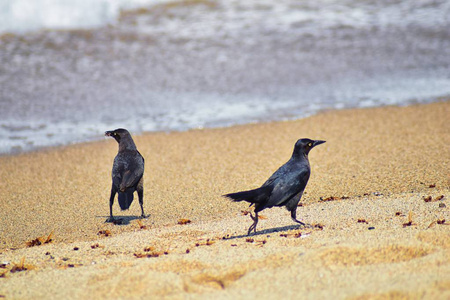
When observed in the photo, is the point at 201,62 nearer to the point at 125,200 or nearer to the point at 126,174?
the point at 126,174

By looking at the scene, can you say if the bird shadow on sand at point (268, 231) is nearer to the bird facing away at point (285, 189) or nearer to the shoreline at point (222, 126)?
the bird facing away at point (285, 189)

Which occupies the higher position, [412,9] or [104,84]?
[412,9]

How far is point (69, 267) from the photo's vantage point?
14.8 feet

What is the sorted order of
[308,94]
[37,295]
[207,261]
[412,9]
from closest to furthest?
[37,295]
[207,261]
[308,94]
[412,9]

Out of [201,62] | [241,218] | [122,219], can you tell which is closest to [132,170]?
[122,219]

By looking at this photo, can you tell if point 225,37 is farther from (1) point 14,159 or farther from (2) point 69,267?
(2) point 69,267

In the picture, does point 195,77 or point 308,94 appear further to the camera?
A: point 195,77

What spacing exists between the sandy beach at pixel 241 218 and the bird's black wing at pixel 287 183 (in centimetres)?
32

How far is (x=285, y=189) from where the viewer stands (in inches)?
206

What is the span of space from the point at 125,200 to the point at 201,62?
7499 millimetres

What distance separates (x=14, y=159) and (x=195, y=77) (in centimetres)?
493

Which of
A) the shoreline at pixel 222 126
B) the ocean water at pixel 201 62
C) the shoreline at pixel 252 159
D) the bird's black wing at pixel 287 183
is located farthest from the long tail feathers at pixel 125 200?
the ocean water at pixel 201 62

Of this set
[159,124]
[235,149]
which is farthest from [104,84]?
[235,149]

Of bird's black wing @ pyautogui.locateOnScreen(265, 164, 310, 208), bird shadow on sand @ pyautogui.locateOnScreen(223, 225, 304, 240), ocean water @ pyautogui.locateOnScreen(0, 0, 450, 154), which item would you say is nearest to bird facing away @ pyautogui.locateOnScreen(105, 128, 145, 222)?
bird shadow on sand @ pyautogui.locateOnScreen(223, 225, 304, 240)
